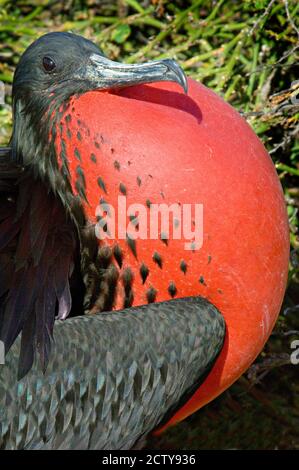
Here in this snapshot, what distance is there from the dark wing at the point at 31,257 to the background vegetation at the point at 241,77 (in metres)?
1.02

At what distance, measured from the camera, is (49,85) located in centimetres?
285

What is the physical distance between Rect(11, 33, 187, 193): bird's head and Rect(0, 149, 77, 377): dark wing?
7cm

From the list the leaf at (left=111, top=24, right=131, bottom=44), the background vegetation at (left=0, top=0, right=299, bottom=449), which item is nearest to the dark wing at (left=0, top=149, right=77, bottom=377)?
the background vegetation at (left=0, top=0, right=299, bottom=449)

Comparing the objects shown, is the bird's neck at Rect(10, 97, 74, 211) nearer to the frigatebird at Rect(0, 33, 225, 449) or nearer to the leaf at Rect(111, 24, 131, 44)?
the frigatebird at Rect(0, 33, 225, 449)

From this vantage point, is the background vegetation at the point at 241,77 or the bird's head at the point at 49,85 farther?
the background vegetation at the point at 241,77

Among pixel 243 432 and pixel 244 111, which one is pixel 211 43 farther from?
pixel 243 432

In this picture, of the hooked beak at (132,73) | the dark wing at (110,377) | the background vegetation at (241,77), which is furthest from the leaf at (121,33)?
the dark wing at (110,377)

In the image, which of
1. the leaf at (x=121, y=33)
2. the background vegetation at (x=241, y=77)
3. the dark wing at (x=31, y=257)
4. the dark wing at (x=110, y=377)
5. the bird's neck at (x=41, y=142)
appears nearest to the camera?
the dark wing at (x=110, y=377)

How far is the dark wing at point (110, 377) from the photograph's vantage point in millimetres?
2537

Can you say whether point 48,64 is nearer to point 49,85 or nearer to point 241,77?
point 49,85

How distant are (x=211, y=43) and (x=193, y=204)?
1681 millimetres

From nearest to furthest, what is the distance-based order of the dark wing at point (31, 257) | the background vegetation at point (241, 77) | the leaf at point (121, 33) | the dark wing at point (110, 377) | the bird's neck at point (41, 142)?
the dark wing at point (110, 377)
the dark wing at point (31, 257)
the bird's neck at point (41, 142)
the background vegetation at point (241, 77)
the leaf at point (121, 33)

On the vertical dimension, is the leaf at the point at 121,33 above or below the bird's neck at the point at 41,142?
above

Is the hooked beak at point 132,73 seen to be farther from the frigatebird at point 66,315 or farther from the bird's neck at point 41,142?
the bird's neck at point 41,142
